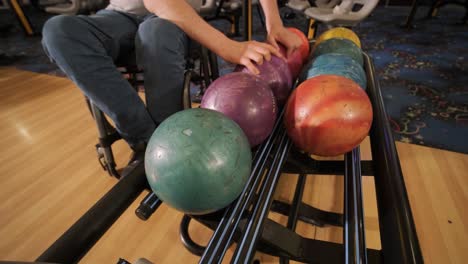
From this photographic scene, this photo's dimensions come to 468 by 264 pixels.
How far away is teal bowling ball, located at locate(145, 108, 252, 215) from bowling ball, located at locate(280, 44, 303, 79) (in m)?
0.54

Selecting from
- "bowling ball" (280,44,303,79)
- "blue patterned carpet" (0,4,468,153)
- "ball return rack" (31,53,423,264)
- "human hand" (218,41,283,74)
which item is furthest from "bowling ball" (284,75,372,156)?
"blue patterned carpet" (0,4,468,153)

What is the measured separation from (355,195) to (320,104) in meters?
0.22

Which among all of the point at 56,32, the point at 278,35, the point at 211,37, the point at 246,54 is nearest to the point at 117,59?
Result: the point at 56,32

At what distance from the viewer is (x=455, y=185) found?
102cm

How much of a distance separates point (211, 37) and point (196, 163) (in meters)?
0.48

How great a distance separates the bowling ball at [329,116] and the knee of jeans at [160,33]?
427mm

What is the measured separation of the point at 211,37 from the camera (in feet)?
2.52

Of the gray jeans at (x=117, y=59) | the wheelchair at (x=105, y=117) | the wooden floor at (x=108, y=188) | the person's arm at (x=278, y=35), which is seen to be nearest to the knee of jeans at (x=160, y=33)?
the gray jeans at (x=117, y=59)

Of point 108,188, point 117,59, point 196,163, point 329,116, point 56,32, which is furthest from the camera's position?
point 108,188

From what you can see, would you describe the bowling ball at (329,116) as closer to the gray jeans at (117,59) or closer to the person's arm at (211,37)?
the person's arm at (211,37)

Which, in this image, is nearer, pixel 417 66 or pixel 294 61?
pixel 294 61

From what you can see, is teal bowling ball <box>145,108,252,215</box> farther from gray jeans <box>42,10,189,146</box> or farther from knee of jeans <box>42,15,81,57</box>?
knee of jeans <box>42,15,81,57</box>

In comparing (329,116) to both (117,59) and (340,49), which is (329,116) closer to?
(340,49)

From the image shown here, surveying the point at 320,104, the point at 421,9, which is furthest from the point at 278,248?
the point at 421,9
